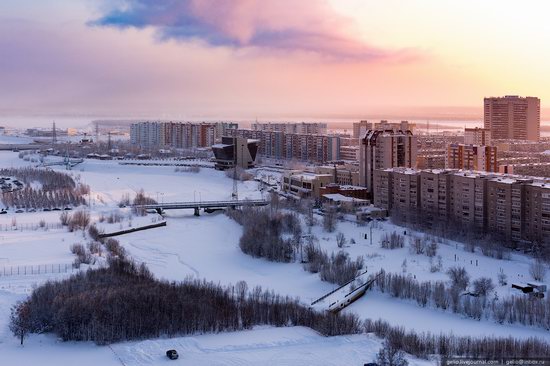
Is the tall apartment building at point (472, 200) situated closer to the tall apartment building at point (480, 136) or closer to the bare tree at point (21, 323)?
the bare tree at point (21, 323)

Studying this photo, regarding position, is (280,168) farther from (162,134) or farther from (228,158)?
(162,134)

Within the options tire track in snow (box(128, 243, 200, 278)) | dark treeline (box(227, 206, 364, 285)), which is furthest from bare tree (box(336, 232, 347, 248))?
tire track in snow (box(128, 243, 200, 278))

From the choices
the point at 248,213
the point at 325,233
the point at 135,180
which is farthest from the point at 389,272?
the point at 135,180

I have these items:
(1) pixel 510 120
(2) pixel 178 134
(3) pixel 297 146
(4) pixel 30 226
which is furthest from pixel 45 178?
(1) pixel 510 120

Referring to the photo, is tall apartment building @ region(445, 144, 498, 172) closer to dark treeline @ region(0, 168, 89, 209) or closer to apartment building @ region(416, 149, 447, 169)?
apartment building @ region(416, 149, 447, 169)

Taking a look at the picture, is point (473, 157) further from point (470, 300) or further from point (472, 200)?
point (470, 300)

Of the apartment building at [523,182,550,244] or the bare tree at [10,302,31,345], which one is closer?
the bare tree at [10,302,31,345]
